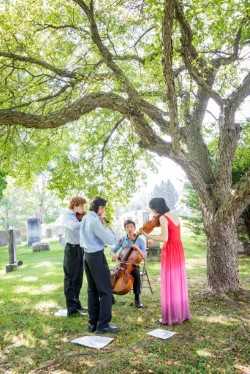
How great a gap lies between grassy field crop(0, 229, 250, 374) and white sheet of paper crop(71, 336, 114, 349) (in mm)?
108

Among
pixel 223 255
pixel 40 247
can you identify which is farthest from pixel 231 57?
pixel 40 247

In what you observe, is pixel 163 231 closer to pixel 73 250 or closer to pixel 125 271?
pixel 125 271

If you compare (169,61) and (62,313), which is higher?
(169,61)

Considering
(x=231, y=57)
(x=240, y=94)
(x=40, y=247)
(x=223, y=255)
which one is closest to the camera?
(x=223, y=255)

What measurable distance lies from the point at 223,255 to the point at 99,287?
331 centimetres

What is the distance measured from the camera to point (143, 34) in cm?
984

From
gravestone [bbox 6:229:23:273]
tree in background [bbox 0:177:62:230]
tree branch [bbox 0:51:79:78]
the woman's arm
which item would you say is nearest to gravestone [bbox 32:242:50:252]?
gravestone [bbox 6:229:23:273]

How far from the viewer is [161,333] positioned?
20.3 feet

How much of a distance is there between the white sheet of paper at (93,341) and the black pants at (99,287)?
344mm

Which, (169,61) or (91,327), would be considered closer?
(169,61)

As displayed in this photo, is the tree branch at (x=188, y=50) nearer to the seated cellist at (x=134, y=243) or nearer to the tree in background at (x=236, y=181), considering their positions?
the seated cellist at (x=134, y=243)

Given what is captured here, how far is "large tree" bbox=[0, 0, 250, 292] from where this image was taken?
7703 mm

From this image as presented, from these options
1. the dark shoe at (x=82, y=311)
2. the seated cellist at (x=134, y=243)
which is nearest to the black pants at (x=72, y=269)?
the dark shoe at (x=82, y=311)

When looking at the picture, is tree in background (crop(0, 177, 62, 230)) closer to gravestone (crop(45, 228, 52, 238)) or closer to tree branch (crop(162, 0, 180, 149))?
gravestone (crop(45, 228, 52, 238))
